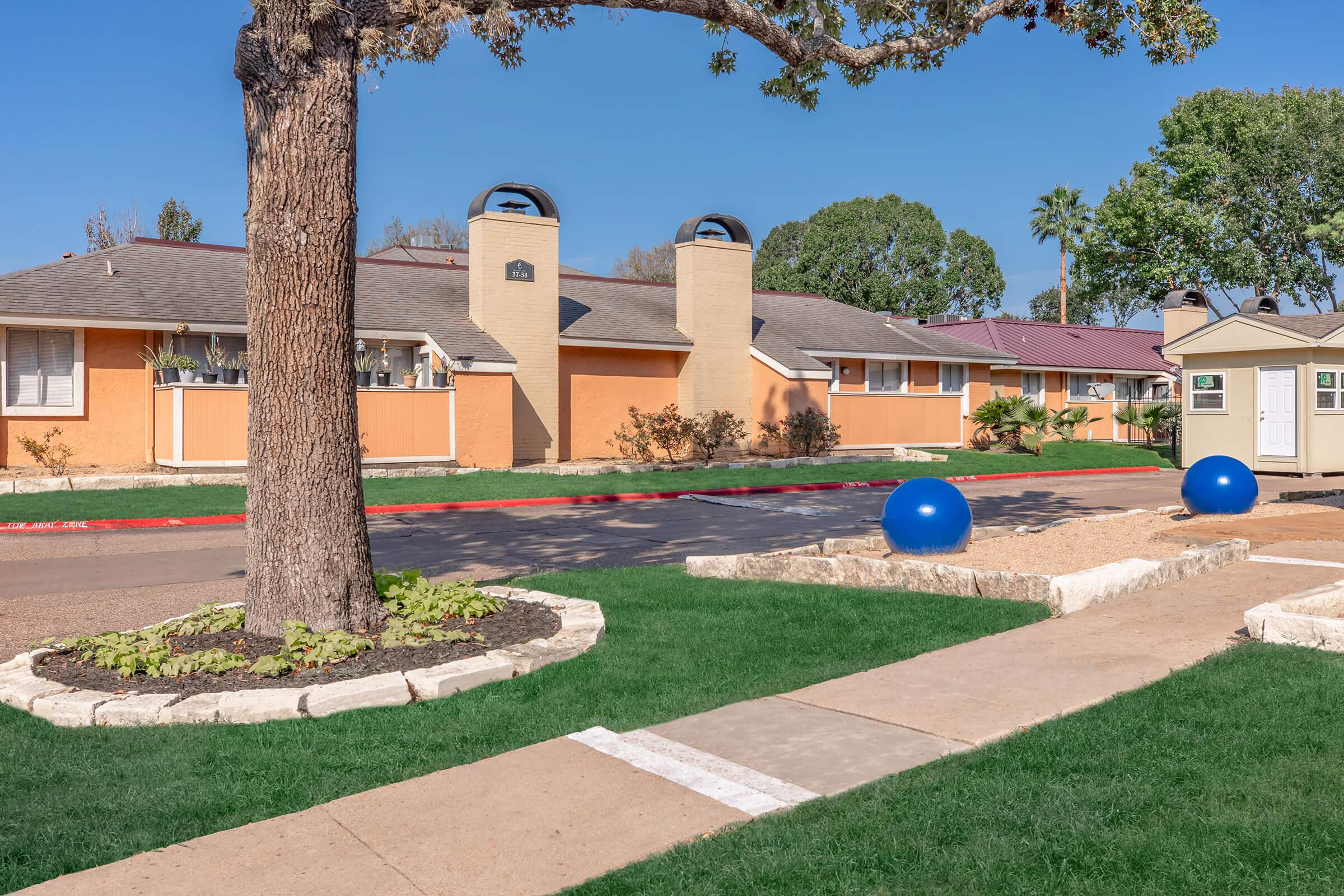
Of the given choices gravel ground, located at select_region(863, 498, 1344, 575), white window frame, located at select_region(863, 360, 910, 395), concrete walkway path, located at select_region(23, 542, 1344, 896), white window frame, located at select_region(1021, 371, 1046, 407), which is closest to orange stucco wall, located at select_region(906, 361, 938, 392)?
white window frame, located at select_region(863, 360, 910, 395)

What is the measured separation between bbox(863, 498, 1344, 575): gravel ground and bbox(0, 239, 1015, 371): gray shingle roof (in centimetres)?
1359

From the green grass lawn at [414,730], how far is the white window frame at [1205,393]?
20514mm

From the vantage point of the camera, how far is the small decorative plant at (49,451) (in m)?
20.6

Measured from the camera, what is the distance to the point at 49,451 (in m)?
21.0

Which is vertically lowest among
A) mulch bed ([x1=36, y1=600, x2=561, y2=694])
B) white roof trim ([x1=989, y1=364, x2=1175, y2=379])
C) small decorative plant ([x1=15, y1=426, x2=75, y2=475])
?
mulch bed ([x1=36, y1=600, x2=561, y2=694])

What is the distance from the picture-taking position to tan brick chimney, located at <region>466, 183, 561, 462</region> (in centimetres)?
2553

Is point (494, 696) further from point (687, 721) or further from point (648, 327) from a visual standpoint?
point (648, 327)

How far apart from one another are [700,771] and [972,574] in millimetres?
4403

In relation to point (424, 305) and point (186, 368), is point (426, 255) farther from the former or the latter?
point (186, 368)

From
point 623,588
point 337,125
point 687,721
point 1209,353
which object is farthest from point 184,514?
point 1209,353

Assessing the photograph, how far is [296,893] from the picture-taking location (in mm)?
3607

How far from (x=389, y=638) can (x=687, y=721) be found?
222cm

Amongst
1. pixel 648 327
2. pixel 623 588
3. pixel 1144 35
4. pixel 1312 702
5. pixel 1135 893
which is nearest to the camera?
pixel 1135 893

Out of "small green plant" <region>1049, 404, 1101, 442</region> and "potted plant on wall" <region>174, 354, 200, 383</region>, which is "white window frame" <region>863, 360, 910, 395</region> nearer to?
"small green plant" <region>1049, 404, 1101, 442</region>
